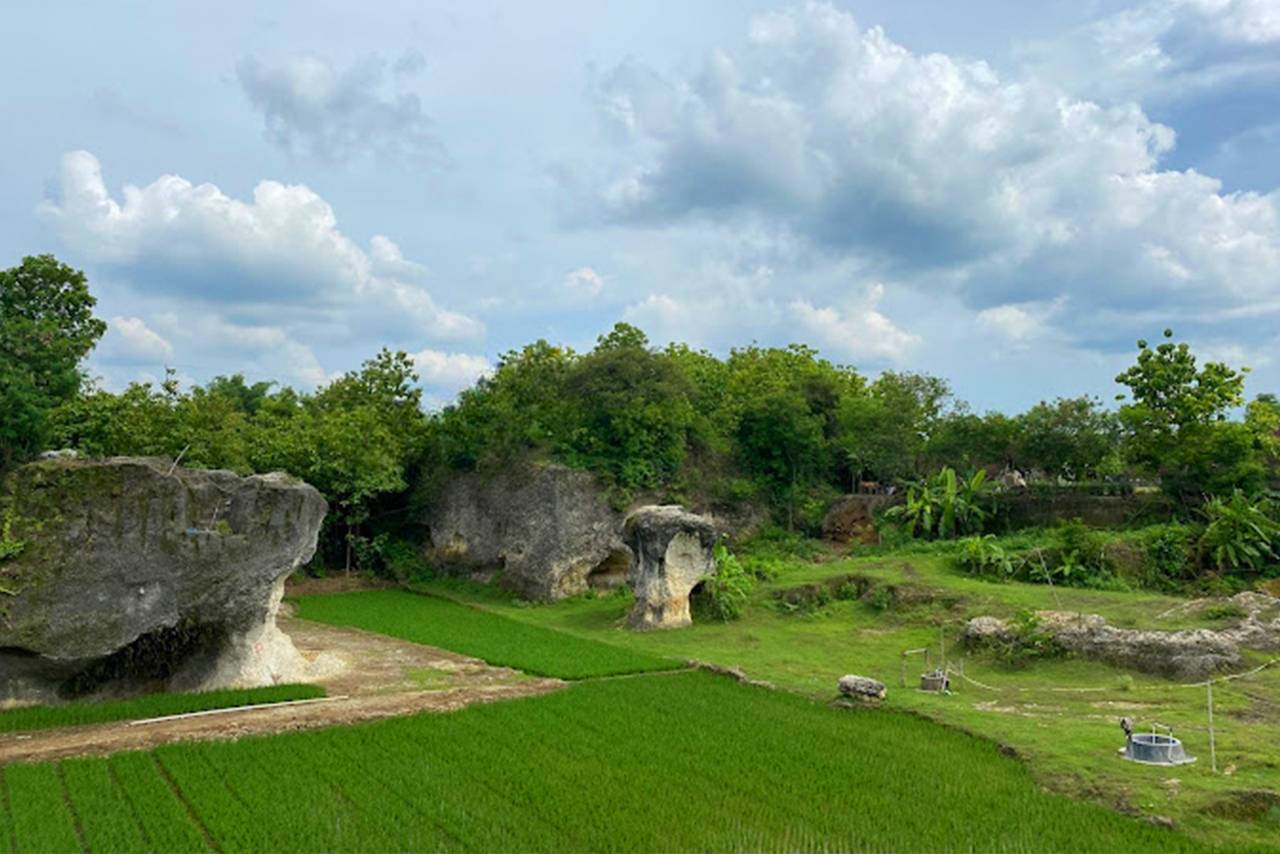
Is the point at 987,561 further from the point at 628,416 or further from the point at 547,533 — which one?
the point at 547,533

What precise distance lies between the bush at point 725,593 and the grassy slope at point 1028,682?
20.2 inches

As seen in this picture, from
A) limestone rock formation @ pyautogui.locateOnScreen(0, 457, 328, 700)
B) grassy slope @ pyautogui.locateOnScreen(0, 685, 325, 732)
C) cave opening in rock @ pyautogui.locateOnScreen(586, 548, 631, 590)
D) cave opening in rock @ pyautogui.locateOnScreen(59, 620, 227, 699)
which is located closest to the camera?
grassy slope @ pyautogui.locateOnScreen(0, 685, 325, 732)

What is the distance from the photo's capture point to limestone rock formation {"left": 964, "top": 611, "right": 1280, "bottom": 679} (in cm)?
1692

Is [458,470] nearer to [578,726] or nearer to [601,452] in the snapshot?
[601,452]

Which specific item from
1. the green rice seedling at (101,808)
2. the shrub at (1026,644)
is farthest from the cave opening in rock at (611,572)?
the green rice seedling at (101,808)

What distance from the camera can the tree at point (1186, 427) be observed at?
94.6 feet

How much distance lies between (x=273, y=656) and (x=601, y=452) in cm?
1624

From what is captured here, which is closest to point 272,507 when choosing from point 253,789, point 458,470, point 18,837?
point 253,789

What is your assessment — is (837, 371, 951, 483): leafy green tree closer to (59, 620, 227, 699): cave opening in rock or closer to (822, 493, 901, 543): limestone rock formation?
(822, 493, 901, 543): limestone rock formation

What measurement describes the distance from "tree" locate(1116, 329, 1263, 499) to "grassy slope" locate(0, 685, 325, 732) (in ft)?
92.6

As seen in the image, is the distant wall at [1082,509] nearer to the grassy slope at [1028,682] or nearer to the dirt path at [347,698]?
the grassy slope at [1028,682]

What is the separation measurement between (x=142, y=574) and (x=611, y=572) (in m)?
18.2

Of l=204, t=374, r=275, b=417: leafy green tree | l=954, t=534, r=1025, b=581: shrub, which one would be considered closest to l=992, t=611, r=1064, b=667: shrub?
l=954, t=534, r=1025, b=581: shrub

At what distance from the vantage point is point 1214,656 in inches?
666
